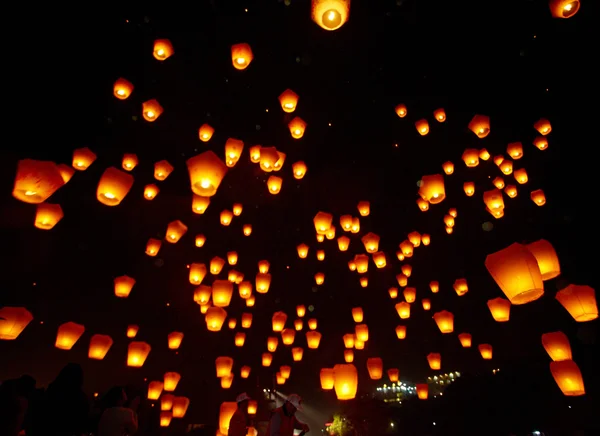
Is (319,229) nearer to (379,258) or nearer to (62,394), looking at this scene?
(379,258)

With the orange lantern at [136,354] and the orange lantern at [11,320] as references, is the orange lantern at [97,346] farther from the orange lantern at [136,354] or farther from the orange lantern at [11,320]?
the orange lantern at [11,320]

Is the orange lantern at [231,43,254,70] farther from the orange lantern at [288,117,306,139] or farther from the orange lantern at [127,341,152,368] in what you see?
the orange lantern at [127,341,152,368]

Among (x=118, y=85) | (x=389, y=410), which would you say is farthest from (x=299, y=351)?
(x=118, y=85)

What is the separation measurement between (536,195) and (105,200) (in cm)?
971

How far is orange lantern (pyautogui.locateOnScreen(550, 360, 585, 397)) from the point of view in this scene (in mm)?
6742

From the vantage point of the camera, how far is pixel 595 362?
859 centimetres

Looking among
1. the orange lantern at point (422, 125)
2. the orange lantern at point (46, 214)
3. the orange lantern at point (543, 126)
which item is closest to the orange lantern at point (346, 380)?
the orange lantern at point (422, 125)

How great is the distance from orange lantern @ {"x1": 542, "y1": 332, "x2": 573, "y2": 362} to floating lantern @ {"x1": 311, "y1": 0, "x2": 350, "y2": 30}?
6890 mm

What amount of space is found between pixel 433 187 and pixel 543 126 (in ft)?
→ 12.1

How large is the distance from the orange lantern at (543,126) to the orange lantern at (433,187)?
11.0 ft

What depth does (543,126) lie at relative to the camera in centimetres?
928

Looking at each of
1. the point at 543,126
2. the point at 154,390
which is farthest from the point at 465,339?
the point at 154,390

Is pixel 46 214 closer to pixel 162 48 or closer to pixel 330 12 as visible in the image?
pixel 162 48

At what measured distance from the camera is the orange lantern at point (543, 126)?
9250mm
